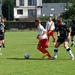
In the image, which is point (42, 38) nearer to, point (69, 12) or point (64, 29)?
point (64, 29)

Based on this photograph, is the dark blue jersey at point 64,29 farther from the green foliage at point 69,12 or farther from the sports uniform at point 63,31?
the green foliage at point 69,12

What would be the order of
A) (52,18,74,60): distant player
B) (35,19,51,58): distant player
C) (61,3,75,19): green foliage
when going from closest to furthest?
1. (52,18,74,60): distant player
2. (35,19,51,58): distant player
3. (61,3,75,19): green foliage

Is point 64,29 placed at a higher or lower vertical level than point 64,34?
higher

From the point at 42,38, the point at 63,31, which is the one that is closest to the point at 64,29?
the point at 63,31

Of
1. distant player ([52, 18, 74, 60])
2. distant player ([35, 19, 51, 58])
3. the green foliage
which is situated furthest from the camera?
the green foliage

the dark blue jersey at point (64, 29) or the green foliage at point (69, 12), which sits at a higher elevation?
the dark blue jersey at point (64, 29)

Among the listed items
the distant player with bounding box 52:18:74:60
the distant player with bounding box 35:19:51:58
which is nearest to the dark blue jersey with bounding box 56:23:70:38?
the distant player with bounding box 52:18:74:60

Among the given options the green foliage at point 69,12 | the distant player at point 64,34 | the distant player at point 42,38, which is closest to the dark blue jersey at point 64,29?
the distant player at point 64,34

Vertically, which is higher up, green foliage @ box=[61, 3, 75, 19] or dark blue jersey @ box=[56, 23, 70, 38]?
dark blue jersey @ box=[56, 23, 70, 38]

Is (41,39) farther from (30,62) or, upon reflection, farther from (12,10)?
(12,10)

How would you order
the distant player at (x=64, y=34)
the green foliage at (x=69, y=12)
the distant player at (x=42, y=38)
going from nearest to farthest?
the distant player at (x=64, y=34) < the distant player at (x=42, y=38) < the green foliage at (x=69, y=12)

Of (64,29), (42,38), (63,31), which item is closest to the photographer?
(64,29)

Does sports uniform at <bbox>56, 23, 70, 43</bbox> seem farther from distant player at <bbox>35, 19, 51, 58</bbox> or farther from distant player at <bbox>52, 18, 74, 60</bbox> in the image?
distant player at <bbox>35, 19, 51, 58</bbox>

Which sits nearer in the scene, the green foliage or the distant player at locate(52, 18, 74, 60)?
the distant player at locate(52, 18, 74, 60)
